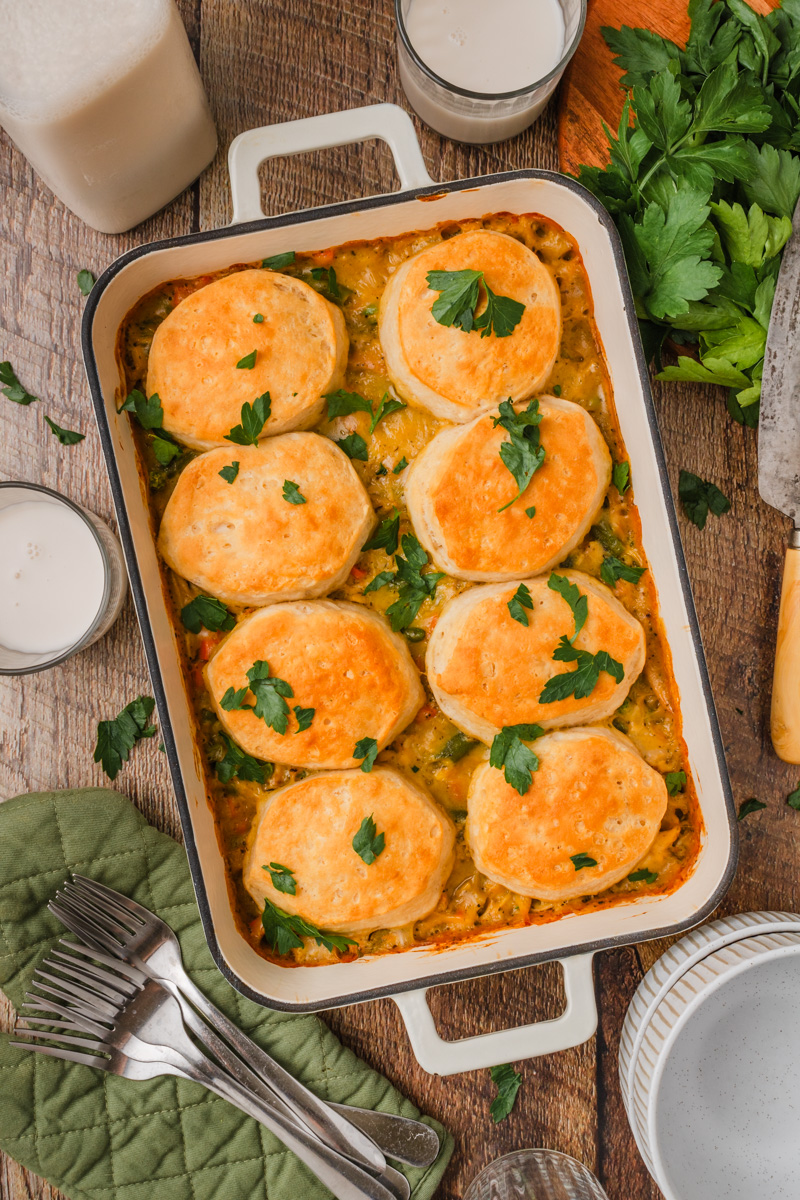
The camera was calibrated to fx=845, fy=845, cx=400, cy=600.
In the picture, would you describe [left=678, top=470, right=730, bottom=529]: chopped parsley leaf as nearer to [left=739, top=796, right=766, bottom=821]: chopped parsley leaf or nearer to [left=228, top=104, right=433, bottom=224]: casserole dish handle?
[left=739, top=796, right=766, bottom=821]: chopped parsley leaf

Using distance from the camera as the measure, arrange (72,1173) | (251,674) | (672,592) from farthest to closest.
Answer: (72,1173)
(672,592)
(251,674)

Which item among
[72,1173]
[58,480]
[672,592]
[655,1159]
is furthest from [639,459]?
[72,1173]

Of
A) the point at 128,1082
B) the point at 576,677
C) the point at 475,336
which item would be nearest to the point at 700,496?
the point at 576,677

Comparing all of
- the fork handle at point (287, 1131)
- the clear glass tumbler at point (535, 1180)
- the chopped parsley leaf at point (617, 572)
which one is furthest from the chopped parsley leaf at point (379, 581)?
the clear glass tumbler at point (535, 1180)

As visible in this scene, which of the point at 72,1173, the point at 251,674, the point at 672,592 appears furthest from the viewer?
the point at 72,1173

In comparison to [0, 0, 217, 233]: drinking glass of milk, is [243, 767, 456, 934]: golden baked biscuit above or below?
below

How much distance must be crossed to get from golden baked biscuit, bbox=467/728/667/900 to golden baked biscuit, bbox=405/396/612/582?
0.50m

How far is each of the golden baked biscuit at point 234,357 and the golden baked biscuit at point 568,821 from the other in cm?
110

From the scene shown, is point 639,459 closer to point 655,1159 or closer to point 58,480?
point 58,480

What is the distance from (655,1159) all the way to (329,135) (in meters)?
2.72

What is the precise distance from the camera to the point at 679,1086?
2277mm

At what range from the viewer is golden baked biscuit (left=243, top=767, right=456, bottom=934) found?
2.07 meters

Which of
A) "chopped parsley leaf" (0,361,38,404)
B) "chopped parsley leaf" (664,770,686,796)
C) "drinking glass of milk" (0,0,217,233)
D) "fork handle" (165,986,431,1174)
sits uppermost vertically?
"drinking glass of milk" (0,0,217,233)

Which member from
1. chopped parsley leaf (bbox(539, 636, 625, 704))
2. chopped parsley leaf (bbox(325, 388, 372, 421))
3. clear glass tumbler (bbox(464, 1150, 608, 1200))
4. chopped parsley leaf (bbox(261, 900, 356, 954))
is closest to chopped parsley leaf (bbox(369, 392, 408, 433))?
chopped parsley leaf (bbox(325, 388, 372, 421))
